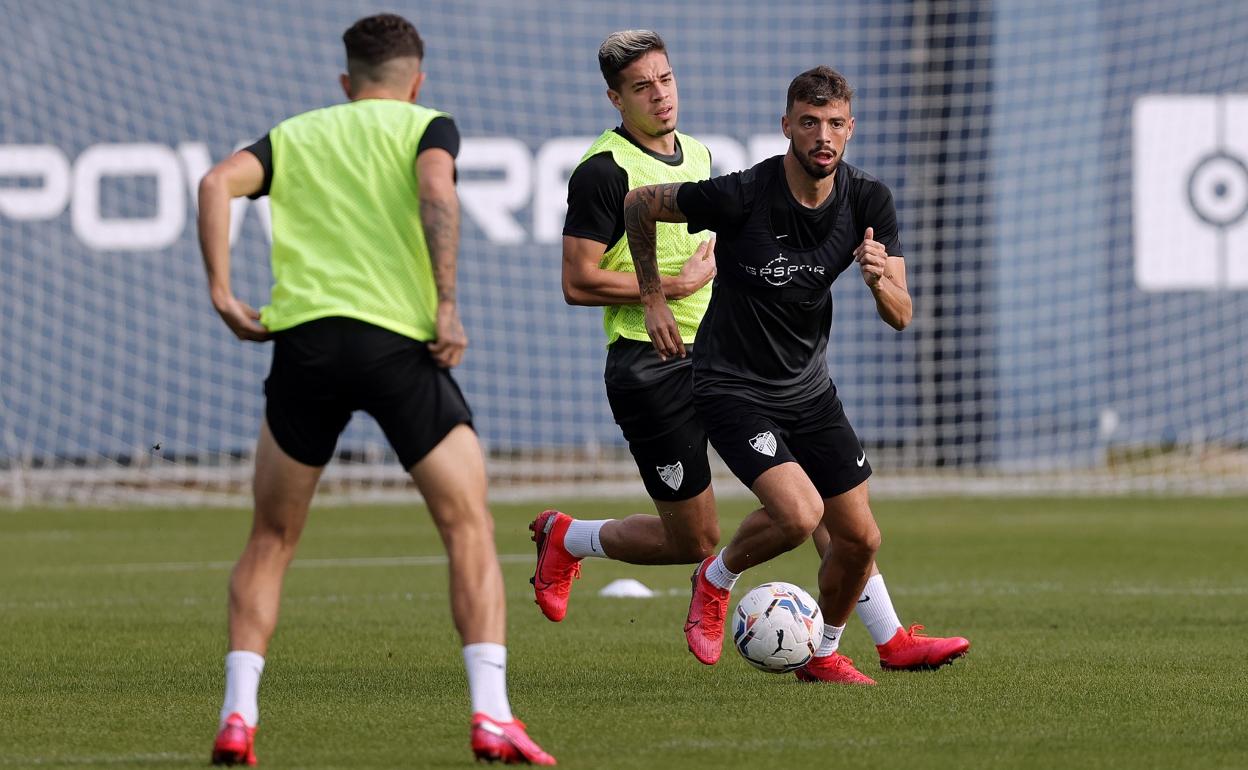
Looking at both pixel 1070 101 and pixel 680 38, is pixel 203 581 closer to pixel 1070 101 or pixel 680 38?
pixel 680 38

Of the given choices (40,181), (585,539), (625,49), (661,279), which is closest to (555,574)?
(585,539)

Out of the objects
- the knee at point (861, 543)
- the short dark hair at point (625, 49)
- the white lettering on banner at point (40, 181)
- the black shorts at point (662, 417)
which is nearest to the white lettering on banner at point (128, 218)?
the white lettering on banner at point (40, 181)

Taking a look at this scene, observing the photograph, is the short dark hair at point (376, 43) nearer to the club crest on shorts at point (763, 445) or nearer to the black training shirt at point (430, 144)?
the black training shirt at point (430, 144)

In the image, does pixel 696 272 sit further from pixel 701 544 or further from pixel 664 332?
pixel 701 544

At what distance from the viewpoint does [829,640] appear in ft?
22.9

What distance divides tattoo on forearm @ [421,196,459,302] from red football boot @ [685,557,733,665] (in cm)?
239

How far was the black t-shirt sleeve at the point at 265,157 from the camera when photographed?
511 cm

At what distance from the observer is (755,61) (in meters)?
19.3

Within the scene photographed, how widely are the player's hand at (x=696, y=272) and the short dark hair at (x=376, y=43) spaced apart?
240 centimetres

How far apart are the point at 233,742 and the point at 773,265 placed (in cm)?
272

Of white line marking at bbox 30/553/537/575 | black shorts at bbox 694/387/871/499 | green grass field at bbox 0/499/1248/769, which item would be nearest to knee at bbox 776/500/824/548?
black shorts at bbox 694/387/871/499

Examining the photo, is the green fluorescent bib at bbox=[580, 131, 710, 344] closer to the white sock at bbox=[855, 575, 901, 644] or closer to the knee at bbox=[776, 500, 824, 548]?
the knee at bbox=[776, 500, 824, 548]

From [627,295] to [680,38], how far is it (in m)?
12.3

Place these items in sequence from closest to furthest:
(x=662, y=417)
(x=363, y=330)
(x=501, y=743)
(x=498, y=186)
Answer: (x=501, y=743)
(x=363, y=330)
(x=662, y=417)
(x=498, y=186)
